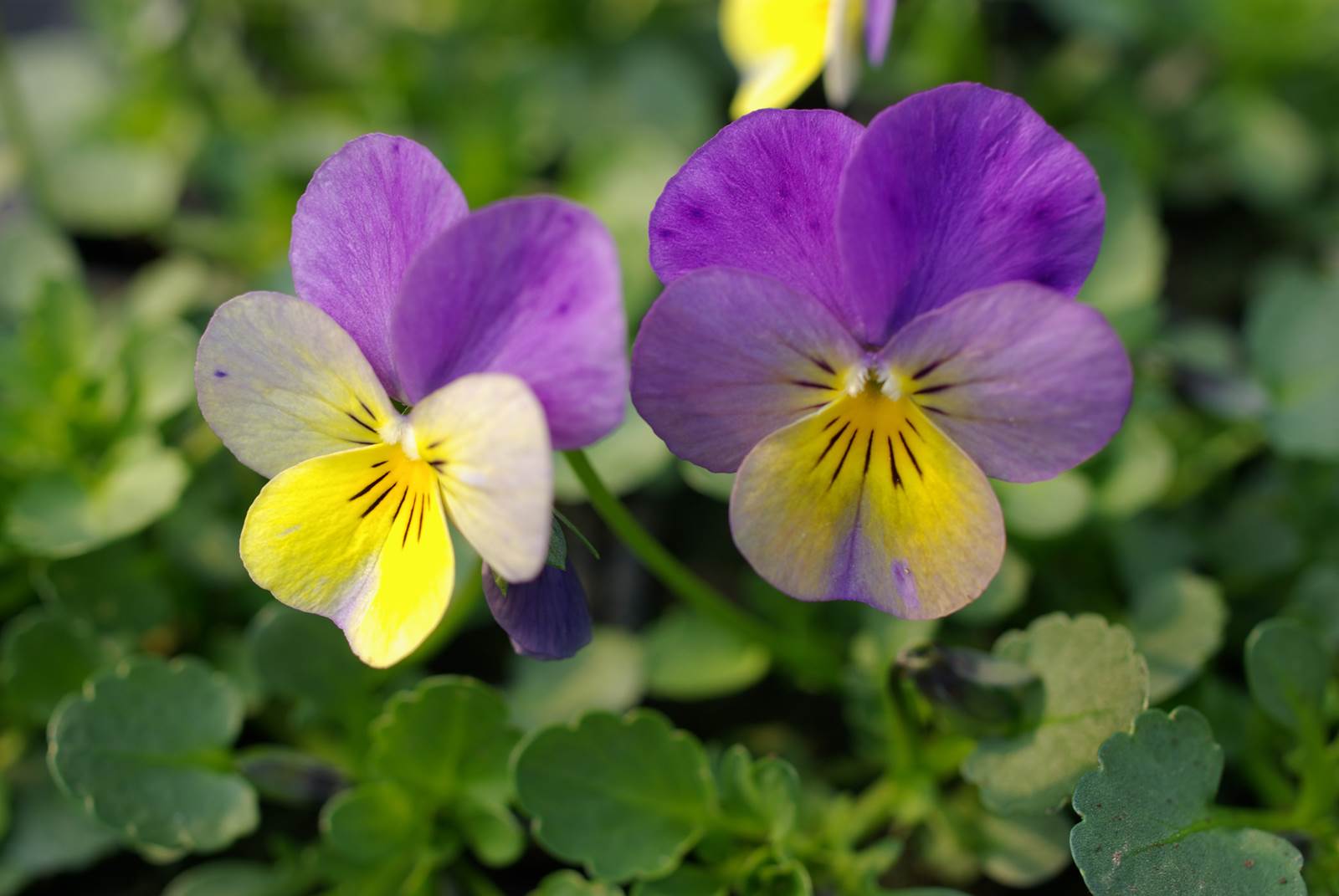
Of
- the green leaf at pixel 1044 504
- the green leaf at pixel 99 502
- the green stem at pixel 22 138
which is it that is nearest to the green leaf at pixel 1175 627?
the green leaf at pixel 1044 504

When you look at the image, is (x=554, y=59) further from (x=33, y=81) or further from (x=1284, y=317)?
(x=1284, y=317)

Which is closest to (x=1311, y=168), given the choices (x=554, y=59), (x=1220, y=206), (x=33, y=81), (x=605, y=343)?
(x=1220, y=206)

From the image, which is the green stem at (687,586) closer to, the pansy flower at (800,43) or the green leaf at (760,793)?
the green leaf at (760,793)

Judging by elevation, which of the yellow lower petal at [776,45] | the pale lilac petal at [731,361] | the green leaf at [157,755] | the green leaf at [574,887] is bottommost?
the green leaf at [574,887]

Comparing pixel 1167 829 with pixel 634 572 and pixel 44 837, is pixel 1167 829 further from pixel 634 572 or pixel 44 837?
pixel 44 837

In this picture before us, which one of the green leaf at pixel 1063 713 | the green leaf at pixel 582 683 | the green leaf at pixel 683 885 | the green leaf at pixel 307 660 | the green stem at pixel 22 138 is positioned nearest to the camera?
the green leaf at pixel 1063 713
